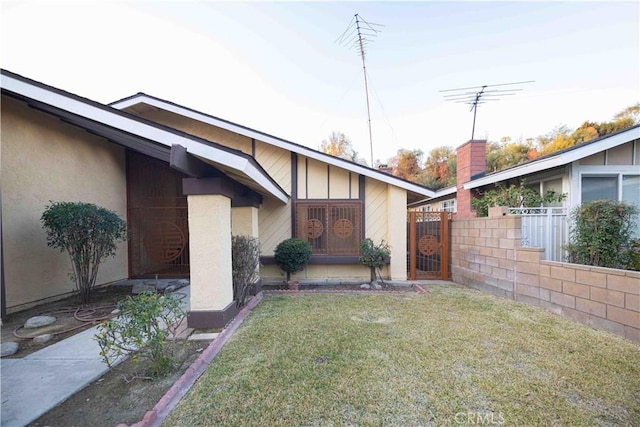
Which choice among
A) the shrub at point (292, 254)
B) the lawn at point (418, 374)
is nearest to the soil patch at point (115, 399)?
the lawn at point (418, 374)

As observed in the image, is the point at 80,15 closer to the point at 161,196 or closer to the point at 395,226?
the point at 161,196

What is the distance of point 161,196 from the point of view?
24.9 ft

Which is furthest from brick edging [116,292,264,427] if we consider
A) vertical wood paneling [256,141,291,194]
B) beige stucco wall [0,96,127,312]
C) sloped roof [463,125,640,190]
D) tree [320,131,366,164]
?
tree [320,131,366,164]

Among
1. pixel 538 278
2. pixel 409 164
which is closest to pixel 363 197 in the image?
pixel 538 278

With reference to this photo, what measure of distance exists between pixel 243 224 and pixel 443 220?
18.2 feet

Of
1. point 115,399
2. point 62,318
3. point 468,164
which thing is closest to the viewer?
point 115,399

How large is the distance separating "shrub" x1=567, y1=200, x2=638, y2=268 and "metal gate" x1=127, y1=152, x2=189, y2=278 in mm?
8864

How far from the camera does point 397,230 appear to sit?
22.9ft

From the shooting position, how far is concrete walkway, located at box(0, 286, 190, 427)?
2.28 meters

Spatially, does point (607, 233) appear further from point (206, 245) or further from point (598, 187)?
point (206, 245)

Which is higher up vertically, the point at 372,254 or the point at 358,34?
the point at 358,34

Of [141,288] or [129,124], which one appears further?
[141,288]

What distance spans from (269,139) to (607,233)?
23.5 feet

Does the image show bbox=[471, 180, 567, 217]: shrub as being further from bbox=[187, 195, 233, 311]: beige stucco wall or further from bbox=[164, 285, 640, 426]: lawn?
bbox=[187, 195, 233, 311]: beige stucco wall
